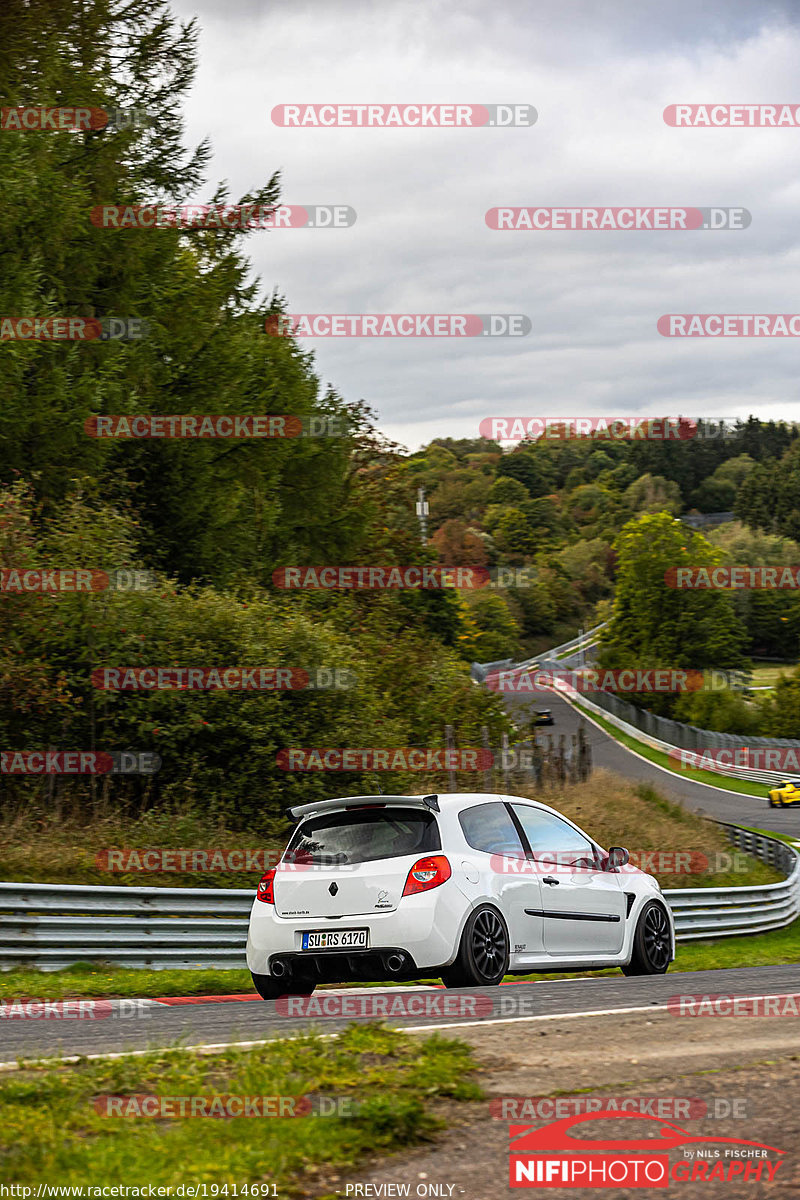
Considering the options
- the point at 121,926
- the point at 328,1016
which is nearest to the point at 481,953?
the point at 328,1016

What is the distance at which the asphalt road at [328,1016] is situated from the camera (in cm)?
614

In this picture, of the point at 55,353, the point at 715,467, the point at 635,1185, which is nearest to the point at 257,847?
the point at 55,353

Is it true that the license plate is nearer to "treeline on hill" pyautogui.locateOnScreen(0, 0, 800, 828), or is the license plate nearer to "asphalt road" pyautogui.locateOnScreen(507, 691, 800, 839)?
"treeline on hill" pyautogui.locateOnScreen(0, 0, 800, 828)

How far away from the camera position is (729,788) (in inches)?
2192

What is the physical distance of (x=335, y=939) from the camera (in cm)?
859

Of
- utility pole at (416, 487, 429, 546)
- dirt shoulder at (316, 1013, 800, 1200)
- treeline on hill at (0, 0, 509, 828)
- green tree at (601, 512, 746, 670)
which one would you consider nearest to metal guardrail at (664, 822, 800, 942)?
treeline on hill at (0, 0, 509, 828)

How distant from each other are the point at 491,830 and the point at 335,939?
147cm

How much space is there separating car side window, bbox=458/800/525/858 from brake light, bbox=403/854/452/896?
42 centimetres

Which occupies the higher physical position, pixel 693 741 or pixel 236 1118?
pixel 236 1118

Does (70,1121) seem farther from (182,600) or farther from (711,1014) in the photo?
(182,600)

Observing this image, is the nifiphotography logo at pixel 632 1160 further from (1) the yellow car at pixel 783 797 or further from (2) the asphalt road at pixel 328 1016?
(1) the yellow car at pixel 783 797

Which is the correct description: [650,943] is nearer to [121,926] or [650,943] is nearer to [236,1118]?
[121,926]

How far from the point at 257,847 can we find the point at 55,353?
928cm

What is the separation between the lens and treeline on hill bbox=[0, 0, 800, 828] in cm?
1666
